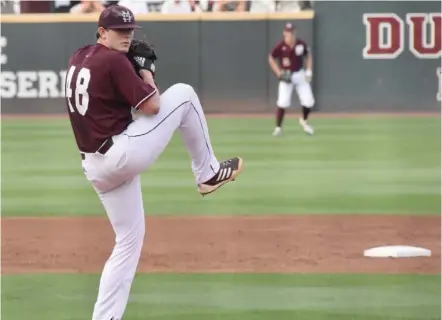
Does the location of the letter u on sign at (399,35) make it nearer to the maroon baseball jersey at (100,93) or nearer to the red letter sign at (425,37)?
the red letter sign at (425,37)

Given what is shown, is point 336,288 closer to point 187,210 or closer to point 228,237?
point 228,237

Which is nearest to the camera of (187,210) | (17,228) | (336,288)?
(336,288)

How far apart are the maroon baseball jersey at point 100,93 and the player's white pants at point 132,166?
0.26ft

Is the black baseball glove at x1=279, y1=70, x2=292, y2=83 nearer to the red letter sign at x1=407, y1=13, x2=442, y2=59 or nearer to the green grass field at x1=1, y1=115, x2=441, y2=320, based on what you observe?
the green grass field at x1=1, y1=115, x2=441, y2=320

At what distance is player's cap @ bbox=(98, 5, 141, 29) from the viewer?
4988 mm

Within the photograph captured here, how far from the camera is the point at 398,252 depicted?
7.75 m

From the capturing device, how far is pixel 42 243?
862 centimetres

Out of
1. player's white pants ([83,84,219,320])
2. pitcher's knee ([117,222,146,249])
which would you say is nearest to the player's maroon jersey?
player's white pants ([83,84,219,320])

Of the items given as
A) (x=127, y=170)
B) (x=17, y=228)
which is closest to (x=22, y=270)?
(x=17, y=228)

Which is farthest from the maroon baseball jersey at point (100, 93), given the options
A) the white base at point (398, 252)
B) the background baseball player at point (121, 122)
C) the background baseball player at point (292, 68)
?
the background baseball player at point (292, 68)

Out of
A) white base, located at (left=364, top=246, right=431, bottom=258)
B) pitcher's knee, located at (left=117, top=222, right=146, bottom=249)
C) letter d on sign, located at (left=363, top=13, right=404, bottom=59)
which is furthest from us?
letter d on sign, located at (left=363, top=13, right=404, bottom=59)

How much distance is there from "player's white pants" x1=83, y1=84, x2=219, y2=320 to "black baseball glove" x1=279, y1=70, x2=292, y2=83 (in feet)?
39.6

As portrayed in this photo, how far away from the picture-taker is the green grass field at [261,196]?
6238mm

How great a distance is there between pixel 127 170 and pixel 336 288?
2.25 m
